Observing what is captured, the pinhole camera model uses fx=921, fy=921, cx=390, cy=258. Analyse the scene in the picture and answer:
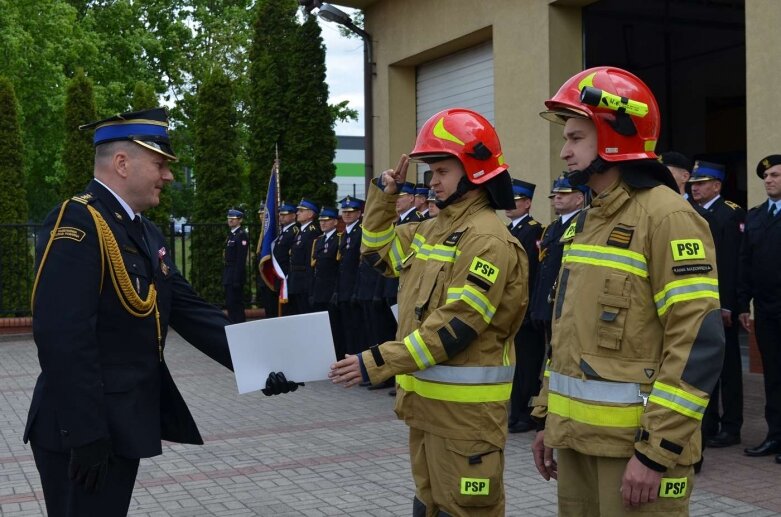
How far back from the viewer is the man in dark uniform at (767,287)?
747 cm

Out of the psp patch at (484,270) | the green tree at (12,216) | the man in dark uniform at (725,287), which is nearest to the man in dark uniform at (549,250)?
the man in dark uniform at (725,287)

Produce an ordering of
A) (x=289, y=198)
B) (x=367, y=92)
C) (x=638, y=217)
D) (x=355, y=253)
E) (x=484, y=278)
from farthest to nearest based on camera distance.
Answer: (x=289, y=198), (x=367, y=92), (x=355, y=253), (x=484, y=278), (x=638, y=217)

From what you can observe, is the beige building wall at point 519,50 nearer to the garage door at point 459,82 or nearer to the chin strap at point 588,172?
the garage door at point 459,82

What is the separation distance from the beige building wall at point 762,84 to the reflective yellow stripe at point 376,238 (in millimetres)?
6719

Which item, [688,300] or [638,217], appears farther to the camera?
[638,217]

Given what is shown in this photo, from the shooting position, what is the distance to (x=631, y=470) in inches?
117

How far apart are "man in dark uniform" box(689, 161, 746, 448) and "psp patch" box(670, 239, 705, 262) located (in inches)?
193

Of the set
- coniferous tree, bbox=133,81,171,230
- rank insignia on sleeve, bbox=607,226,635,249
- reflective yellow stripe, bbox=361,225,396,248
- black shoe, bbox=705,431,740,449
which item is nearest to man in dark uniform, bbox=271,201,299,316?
coniferous tree, bbox=133,81,171,230

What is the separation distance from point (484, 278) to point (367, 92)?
14.8 m

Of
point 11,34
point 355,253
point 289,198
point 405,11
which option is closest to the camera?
point 355,253

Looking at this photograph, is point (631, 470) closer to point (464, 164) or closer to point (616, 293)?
point (616, 293)

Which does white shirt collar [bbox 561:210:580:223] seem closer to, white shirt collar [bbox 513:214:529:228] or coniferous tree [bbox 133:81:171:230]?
white shirt collar [bbox 513:214:529:228]

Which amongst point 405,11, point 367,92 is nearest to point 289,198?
point 367,92

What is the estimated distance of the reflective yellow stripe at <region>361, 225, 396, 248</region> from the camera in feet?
14.6
